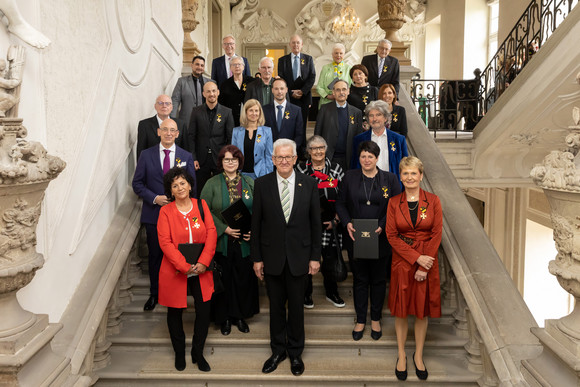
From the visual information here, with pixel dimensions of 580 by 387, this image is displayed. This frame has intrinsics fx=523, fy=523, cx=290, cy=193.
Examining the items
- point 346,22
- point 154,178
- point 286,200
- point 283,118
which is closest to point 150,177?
point 154,178

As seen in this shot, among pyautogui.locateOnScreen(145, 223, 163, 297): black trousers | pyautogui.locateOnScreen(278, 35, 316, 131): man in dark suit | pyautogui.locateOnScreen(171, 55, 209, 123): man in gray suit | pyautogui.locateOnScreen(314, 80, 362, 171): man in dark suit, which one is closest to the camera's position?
pyautogui.locateOnScreen(145, 223, 163, 297): black trousers

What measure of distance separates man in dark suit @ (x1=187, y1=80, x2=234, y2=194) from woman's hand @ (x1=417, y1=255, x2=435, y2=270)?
243 centimetres

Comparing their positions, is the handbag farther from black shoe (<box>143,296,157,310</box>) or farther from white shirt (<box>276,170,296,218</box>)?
black shoe (<box>143,296,157,310</box>)

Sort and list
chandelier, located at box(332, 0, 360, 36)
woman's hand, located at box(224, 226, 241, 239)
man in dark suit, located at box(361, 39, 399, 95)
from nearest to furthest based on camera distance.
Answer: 1. woman's hand, located at box(224, 226, 241, 239)
2. man in dark suit, located at box(361, 39, 399, 95)
3. chandelier, located at box(332, 0, 360, 36)

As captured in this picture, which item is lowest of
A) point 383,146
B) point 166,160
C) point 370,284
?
point 370,284

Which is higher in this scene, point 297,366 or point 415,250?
point 415,250

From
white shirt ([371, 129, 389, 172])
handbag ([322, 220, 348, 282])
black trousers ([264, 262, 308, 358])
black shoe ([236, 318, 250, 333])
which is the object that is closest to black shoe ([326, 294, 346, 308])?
handbag ([322, 220, 348, 282])

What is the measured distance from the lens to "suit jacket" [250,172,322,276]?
3.83m

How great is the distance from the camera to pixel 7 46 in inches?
120

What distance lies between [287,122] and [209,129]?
82cm

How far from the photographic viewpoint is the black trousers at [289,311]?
3.89 m

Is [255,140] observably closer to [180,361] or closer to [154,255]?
[154,255]

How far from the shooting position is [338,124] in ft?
17.4

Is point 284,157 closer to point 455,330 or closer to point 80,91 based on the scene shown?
point 80,91
